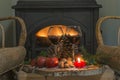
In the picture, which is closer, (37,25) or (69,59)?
(69,59)

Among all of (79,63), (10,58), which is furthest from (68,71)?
(10,58)

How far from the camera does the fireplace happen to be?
2.68 m

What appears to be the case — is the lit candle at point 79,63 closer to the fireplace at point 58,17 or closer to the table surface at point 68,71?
the table surface at point 68,71

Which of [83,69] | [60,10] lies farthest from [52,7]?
[83,69]

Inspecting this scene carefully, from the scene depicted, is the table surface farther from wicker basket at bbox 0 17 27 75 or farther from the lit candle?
wicker basket at bbox 0 17 27 75

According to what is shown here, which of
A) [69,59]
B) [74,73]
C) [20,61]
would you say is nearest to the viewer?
[74,73]

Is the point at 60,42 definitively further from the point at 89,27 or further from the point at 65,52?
the point at 89,27

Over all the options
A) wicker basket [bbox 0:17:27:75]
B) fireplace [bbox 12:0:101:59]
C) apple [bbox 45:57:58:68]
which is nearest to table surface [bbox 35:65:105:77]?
apple [bbox 45:57:58:68]

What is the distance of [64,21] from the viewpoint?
2.71 m

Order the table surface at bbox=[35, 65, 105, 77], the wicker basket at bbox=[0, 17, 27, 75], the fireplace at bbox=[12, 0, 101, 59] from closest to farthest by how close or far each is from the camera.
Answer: the table surface at bbox=[35, 65, 105, 77] → the wicker basket at bbox=[0, 17, 27, 75] → the fireplace at bbox=[12, 0, 101, 59]

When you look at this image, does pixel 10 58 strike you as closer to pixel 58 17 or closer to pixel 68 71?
pixel 68 71

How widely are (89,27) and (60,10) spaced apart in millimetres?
312

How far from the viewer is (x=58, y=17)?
2.71 m

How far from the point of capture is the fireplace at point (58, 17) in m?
2.68
